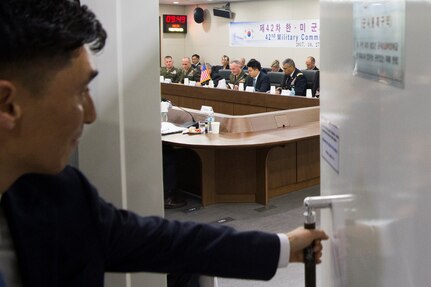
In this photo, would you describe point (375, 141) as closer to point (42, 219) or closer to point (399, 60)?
point (399, 60)

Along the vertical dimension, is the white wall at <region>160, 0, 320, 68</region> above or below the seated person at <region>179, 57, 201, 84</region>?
above

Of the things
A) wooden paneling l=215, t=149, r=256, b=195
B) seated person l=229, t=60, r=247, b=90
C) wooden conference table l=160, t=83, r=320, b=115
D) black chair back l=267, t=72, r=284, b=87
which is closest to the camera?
wooden paneling l=215, t=149, r=256, b=195

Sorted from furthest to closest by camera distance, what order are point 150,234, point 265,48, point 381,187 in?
point 265,48, point 150,234, point 381,187

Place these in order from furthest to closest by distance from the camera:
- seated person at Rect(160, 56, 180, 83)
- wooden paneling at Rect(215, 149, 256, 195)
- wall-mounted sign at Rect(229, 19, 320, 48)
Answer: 1. wall-mounted sign at Rect(229, 19, 320, 48)
2. seated person at Rect(160, 56, 180, 83)
3. wooden paneling at Rect(215, 149, 256, 195)

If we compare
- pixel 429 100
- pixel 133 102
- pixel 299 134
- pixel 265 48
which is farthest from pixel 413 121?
pixel 265 48

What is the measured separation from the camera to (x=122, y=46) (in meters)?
1.45

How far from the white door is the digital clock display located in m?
16.0

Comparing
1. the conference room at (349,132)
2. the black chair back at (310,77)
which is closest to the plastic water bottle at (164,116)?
the black chair back at (310,77)

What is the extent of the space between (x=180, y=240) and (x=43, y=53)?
0.51 metres

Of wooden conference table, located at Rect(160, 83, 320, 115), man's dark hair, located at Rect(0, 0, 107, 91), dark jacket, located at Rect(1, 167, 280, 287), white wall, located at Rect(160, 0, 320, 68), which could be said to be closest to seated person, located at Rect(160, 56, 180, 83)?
wooden conference table, located at Rect(160, 83, 320, 115)

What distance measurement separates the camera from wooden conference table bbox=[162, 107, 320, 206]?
17.2 ft

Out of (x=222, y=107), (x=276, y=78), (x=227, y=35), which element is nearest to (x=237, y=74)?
(x=276, y=78)

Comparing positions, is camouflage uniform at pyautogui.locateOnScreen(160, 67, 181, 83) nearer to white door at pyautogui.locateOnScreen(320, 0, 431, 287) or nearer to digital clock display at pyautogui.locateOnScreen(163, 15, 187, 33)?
digital clock display at pyautogui.locateOnScreen(163, 15, 187, 33)

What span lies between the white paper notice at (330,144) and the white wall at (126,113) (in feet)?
1.48
